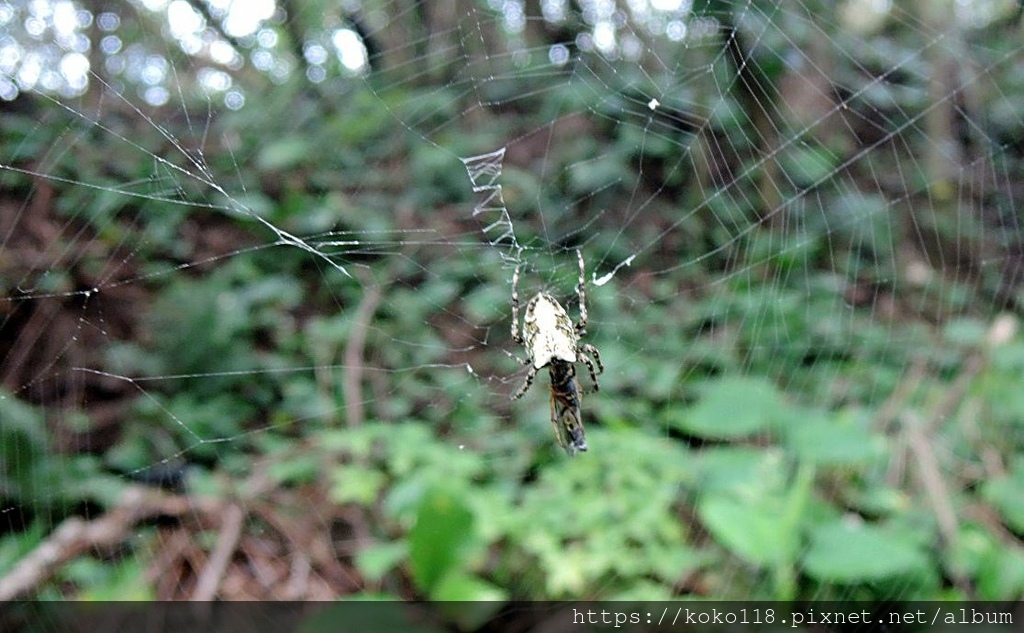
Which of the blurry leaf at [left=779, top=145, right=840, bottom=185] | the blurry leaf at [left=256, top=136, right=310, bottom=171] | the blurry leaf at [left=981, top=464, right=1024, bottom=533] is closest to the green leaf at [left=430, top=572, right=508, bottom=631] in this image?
the blurry leaf at [left=981, top=464, right=1024, bottom=533]

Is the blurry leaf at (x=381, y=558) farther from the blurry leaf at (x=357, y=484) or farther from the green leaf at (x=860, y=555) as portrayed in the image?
the green leaf at (x=860, y=555)

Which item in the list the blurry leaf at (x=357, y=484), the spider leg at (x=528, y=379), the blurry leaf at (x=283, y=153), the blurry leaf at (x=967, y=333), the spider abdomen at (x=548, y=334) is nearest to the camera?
the spider abdomen at (x=548, y=334)

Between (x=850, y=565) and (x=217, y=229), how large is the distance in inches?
166

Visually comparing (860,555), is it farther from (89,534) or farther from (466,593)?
(89,534)

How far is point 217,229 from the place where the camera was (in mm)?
4586

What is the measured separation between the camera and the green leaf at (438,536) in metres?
2.15

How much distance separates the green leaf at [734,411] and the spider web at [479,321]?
0.05 feet

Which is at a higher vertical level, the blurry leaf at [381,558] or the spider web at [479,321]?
the spider web at [479,321]

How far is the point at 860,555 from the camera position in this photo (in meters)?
2.12

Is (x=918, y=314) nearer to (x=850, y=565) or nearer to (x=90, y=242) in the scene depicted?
(x=850, y=565)

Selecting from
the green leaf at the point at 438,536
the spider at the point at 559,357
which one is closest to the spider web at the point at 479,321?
the green leaf at the point at 438,536

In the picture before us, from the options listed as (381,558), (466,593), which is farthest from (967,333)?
(381,558)

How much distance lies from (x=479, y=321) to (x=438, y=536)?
1.63m

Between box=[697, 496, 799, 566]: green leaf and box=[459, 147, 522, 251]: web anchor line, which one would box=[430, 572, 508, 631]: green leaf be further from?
box=[459, 147, 522, 251]: web anchor line
